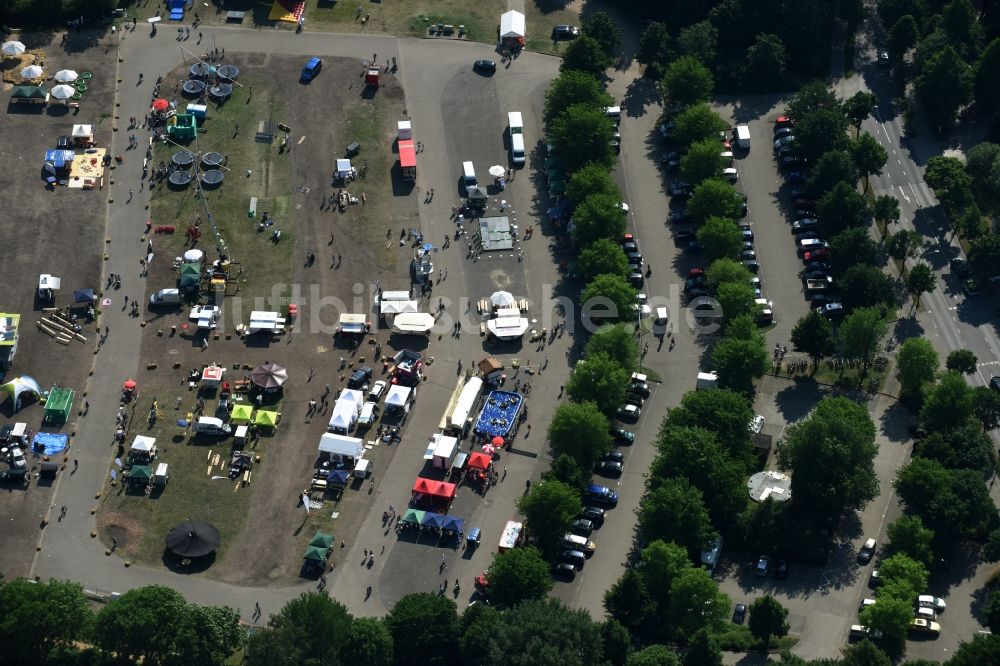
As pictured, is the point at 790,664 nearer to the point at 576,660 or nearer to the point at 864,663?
the point at 864,663

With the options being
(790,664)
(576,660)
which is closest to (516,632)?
(576,660)

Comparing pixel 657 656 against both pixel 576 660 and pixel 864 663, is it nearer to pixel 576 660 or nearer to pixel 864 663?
pixel 576 660

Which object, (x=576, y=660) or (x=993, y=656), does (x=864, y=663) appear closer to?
(x=993, y=656)

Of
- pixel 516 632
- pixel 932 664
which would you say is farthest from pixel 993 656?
pixel 516 632

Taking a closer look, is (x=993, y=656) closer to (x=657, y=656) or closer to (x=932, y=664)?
(x=932, y=664)

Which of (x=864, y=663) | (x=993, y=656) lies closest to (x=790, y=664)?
(x=864, y=663)

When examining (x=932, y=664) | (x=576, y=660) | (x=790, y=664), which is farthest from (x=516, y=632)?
(x=932, y=664)
